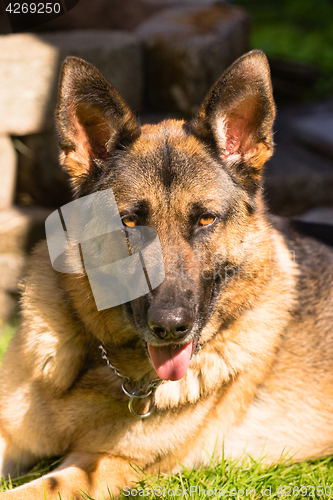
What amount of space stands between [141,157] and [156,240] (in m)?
0.52

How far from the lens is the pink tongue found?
247 centimetres

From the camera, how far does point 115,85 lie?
5.14m

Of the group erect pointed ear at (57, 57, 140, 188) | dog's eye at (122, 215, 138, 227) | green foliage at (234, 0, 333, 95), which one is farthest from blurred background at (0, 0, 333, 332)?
green foliage at (234, 0, 333, 95)

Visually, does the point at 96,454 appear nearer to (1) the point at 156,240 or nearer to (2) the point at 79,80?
(1) the point at 156,240

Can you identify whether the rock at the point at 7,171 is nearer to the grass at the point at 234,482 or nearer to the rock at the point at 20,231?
the rock at the point at 20,231

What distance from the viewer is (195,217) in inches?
100

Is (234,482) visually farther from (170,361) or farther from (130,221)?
(130,221)

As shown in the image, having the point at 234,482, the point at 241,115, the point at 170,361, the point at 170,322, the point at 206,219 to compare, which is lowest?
the point at 234,482

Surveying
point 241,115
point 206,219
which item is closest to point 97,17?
point 241,115

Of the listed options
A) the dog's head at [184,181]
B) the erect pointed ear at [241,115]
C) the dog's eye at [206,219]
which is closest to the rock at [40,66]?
the dog's head at [184,181]

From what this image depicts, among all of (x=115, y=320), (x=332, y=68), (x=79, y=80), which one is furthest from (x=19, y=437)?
(x=332, y=68)

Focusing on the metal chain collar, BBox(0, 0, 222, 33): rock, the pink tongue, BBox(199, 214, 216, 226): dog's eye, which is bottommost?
the metal chain collar

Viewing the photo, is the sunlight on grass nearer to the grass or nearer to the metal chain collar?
the grass

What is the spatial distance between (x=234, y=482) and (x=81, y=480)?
939 mm
